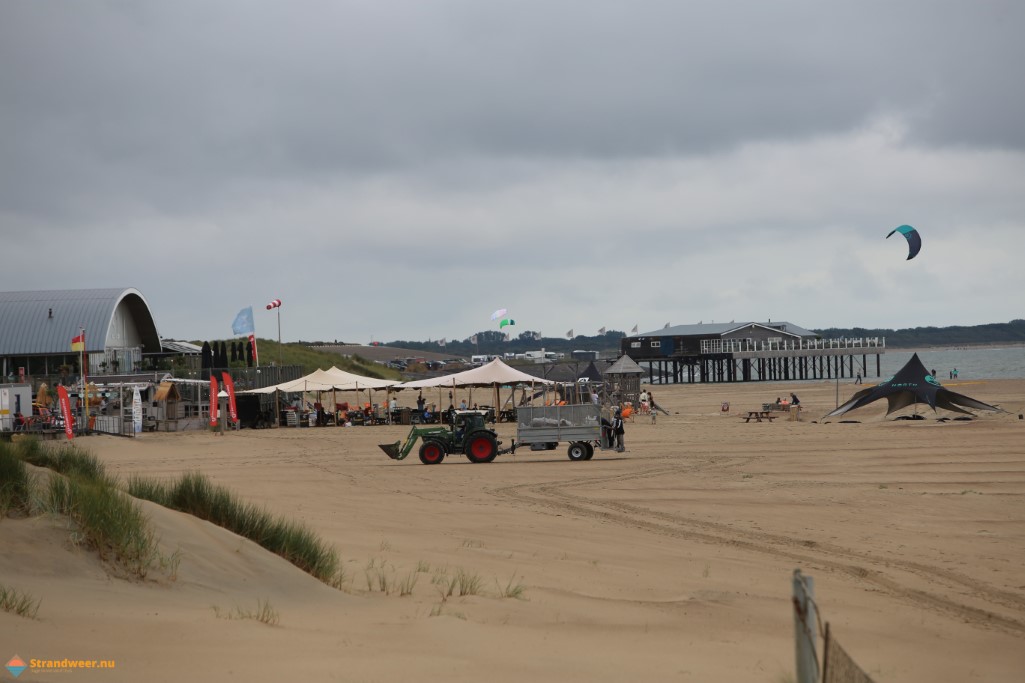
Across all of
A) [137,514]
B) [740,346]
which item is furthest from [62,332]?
[740,346]

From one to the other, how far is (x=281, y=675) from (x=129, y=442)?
25983mm

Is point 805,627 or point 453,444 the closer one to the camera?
point 805,627

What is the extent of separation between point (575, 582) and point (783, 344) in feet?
297

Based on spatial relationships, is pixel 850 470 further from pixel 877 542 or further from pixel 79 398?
pixel 79 398

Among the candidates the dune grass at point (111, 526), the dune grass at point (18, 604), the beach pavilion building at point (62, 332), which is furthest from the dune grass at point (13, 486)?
the beach pavilion building at point (62, 332)

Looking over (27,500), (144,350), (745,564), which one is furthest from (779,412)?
(144,350)

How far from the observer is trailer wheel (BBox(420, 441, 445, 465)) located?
21641 millimetres

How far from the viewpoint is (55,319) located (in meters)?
51.5

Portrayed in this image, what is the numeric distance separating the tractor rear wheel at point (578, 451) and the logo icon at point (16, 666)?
17450mm

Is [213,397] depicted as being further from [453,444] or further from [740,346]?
[740,346]

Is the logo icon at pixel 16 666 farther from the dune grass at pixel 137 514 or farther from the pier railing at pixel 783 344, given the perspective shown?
the pier railing at pixel 783 344

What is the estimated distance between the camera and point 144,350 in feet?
188

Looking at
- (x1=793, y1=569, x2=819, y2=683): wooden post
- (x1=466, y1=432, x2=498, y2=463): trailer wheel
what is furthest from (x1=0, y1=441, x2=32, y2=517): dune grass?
(x1=466, y1=432, x2=498, y2=463): trailer wheel

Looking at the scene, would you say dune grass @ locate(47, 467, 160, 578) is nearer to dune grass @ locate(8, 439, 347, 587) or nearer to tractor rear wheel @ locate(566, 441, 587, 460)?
dune grass @ locate(8, 439, 347, 587)
